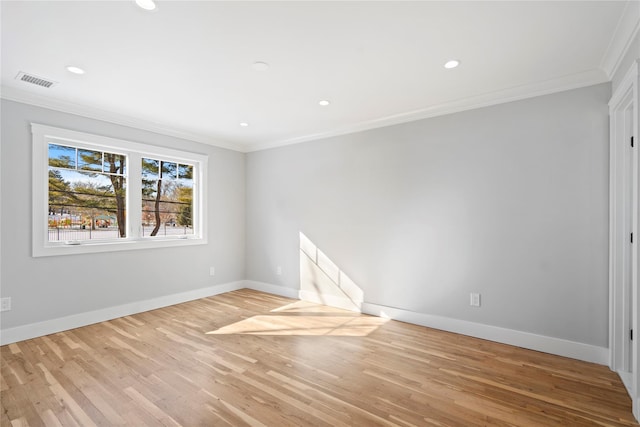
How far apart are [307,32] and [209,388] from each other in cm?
275

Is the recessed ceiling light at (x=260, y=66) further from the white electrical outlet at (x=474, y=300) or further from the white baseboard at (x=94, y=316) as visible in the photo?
the white baseboard at (x=94, y=316)

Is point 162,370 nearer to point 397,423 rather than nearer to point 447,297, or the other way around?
point 397,423

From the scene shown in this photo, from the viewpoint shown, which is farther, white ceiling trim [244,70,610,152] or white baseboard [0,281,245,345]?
white baseboard [0,281,245,345]

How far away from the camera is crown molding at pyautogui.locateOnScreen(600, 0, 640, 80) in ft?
6.08

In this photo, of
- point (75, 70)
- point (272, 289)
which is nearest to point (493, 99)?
point (75, 70)

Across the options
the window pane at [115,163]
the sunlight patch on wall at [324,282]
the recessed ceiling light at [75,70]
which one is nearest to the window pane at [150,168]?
the window pane at [115,163]

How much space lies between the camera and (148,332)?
11.0 ft

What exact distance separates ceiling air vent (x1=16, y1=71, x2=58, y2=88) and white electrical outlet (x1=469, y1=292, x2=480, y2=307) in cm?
481

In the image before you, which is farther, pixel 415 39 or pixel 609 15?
pixel 415 39

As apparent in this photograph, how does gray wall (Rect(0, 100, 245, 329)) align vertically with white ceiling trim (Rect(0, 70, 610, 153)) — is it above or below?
below

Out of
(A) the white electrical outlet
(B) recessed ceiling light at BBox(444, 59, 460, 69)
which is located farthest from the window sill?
(B) recessed ceiling light at BBox(444, 59, 460, 69)

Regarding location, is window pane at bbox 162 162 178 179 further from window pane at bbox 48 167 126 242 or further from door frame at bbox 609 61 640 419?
door frame at bbox 609 61 640 419

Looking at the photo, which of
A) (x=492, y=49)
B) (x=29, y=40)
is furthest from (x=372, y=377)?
(x=29, y=40)

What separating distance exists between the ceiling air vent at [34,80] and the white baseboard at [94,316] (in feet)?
8.16
